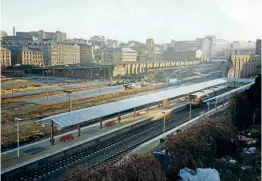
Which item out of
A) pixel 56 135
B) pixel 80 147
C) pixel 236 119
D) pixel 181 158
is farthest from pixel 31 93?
pixel 181 158

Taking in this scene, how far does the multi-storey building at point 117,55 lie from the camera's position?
58.8 metres

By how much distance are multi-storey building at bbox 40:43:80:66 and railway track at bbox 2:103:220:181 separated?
38.5m

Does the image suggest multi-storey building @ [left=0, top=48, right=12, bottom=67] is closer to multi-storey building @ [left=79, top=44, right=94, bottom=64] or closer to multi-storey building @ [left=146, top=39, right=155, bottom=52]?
multi-storey building @ [left=79, top=44, right=94, bottom=64]

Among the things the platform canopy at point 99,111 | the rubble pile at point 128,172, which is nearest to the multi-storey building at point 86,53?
the platform canopy at point 99,111

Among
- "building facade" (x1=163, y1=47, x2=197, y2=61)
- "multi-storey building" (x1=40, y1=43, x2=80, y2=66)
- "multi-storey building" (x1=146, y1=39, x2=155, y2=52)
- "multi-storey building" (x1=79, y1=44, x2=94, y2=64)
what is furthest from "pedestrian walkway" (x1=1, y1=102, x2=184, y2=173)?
"multi-storey building" (x1=146, y1=39, x2=155, y2=52)

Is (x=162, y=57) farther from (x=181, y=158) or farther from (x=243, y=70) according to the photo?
(x=181, y=158)

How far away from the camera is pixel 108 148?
1312 cm

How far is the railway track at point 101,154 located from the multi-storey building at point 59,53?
38516 mm

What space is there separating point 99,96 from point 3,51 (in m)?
25.1

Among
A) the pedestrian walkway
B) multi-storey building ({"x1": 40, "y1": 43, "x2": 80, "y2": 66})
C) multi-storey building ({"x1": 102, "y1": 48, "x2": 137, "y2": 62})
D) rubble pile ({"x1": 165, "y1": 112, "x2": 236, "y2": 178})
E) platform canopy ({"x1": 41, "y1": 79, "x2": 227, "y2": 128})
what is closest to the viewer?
rubble pile ({"x1": 165, "y1": 112, "x2": 236, "y2": 178})

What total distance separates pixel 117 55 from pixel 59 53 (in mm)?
11232

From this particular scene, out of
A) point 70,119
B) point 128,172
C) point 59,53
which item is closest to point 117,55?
point 59,53

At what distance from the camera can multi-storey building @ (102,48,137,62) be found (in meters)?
58.8

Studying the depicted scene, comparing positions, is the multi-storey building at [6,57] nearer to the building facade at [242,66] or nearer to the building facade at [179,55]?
the building facade at [242,66]
